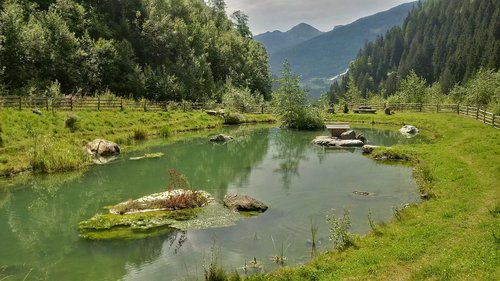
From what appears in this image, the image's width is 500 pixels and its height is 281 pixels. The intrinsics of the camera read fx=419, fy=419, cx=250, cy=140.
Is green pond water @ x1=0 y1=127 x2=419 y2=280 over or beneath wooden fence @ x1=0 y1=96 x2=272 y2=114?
beneath

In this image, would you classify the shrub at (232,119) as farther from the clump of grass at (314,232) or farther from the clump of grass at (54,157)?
the clump of grass at (314,232)

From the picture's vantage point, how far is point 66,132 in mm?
45344

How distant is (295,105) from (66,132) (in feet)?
115

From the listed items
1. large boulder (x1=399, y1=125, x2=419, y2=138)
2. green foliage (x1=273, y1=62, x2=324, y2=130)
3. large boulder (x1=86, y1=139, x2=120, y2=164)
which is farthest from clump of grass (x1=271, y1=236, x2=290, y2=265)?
green foliage (x1=273, y1=62, x2=324, y2=130)

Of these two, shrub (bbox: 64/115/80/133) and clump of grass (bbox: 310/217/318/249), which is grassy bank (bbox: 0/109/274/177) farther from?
clump of grass (bbox: 310/217/318/249)

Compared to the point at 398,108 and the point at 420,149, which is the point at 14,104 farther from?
the point at 398,108

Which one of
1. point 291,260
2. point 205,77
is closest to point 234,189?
point 291,260

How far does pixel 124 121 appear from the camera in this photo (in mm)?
55812

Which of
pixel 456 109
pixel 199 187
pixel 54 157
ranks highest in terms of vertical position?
pixel 456 109

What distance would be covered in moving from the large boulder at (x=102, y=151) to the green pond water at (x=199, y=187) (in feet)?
6.45

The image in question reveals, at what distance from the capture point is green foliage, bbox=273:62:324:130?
66.2 metres

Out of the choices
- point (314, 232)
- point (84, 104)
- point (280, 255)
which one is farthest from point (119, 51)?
point (280, 255)

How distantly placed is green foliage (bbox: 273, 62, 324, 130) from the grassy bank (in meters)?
13.0

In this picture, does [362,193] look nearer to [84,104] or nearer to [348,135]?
[348,135]
